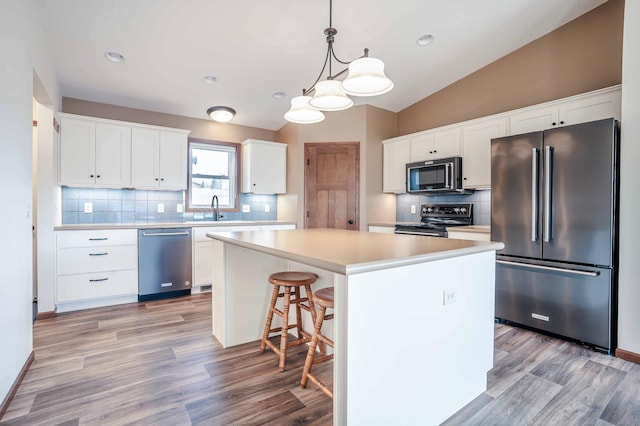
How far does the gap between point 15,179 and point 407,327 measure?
2.34 m

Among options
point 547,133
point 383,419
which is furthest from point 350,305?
point 547,133

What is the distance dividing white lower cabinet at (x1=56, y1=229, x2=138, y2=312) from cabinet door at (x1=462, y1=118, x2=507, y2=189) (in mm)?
3843

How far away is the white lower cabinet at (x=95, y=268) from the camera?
3271 millimetres

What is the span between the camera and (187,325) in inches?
116

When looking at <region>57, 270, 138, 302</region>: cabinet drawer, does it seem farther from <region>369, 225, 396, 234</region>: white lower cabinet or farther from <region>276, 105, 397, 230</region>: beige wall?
<region>369, 225, 396, 234</region>: white lower cabinet

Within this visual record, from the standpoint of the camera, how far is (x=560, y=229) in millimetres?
2609

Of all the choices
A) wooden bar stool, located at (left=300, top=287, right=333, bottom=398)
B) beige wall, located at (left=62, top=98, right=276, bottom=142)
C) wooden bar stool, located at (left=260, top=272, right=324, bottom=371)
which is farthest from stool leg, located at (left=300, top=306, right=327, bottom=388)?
beige wall, located at (left=62, top=98, right=276, bottom=142)

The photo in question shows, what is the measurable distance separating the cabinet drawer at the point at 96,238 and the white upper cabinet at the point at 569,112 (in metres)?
4.24

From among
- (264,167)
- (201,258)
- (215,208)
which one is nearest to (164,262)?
(201,258)

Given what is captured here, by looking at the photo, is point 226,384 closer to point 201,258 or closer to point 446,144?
point 201,258

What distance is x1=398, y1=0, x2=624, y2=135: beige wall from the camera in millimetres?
3021

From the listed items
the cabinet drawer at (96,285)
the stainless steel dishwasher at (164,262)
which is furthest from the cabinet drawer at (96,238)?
the cabinet drawer at (96,285)

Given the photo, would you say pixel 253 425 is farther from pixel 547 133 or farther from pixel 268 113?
pixel 268 113

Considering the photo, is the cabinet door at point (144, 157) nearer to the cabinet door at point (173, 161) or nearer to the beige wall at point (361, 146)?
the cabinet door at point (173, 161)
